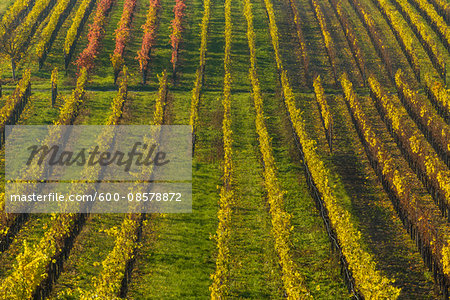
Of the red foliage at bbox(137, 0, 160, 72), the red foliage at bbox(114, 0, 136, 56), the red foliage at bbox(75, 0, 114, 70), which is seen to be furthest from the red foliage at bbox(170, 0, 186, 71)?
→ the red foliage at bbox(75, 0, 114, 70)

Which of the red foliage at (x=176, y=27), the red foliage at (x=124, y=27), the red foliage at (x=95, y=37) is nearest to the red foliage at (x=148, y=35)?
the red foliage at (x=124, y=27)

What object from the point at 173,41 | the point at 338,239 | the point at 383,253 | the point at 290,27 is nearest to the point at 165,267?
the point at 338,239

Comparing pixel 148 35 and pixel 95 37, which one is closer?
pixel 148 35

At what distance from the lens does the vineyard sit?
84.9 ft

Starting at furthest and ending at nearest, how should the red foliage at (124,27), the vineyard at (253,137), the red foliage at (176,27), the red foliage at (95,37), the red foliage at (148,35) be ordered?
the red foliage at (124,27), the red foliage at (176,27), the red foliage at (148,35), the red foliage at (95,37), the vineyard at (253,137)

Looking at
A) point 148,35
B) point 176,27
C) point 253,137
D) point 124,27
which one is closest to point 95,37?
point 124,27

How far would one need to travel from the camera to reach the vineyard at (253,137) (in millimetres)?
25891

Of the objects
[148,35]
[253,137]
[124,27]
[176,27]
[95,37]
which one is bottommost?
[176,27]

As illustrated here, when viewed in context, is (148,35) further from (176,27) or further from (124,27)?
(176,27)

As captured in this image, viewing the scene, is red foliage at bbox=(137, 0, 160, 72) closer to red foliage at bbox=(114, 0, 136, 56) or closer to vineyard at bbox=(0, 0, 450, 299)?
vineyard at bbox=(0, 0, 450, 299)

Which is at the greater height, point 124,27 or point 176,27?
point 124,27

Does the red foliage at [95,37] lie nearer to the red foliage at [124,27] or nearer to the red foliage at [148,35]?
the red foliage at [124,27]

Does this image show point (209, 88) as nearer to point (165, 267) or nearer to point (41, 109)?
point (41, 109)

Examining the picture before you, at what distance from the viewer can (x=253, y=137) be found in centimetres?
3881
